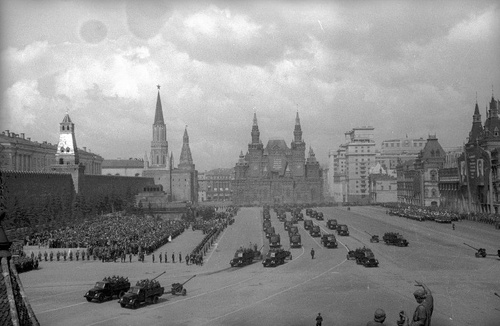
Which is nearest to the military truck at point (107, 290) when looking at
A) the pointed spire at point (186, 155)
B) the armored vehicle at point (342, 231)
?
the armored vehicle at point (342, 231)

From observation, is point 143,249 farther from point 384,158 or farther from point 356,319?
point 384,158

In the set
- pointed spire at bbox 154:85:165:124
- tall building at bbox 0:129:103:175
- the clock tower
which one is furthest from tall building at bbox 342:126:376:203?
the clock tower

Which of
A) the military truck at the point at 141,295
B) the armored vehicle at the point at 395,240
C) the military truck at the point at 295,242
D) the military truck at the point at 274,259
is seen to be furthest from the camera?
the military truck at the point at 295,242

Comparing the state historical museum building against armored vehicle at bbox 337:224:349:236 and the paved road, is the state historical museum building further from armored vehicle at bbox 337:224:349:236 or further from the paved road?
the paved road

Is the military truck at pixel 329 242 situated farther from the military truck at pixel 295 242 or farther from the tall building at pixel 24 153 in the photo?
the tall building at pixel 24 153

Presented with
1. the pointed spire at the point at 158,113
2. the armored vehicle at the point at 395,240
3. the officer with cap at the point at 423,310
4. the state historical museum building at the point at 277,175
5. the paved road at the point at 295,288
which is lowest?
the paved road at the point at 295,288

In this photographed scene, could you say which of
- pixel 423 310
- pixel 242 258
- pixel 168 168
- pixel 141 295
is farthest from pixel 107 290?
pixel 168 168

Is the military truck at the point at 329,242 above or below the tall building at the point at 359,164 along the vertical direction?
below
